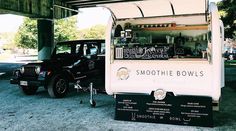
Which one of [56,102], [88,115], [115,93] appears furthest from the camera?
[56,102]

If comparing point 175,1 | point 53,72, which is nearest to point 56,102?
point 53,72

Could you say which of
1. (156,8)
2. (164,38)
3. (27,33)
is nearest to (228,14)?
(164,38)

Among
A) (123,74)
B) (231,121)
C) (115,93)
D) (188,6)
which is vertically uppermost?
(188,6)

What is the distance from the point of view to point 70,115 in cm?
723

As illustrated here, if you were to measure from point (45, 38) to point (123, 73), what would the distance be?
66.7 feet

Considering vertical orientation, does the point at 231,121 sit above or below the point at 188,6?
below

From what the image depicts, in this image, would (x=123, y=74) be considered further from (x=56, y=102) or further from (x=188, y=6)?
(x=56, y=102)

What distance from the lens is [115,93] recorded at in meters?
6.65

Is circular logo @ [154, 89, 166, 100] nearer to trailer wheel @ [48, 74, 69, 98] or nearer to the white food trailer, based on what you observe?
the white food trailer

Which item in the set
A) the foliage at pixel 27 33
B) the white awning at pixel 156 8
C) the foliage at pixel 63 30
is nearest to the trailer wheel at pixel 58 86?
the white awning at pixel 156 8

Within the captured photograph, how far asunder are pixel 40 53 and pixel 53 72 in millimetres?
16700

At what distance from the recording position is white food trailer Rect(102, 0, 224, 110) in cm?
581

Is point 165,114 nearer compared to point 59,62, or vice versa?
point 165,114

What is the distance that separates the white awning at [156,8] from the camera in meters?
6.19
